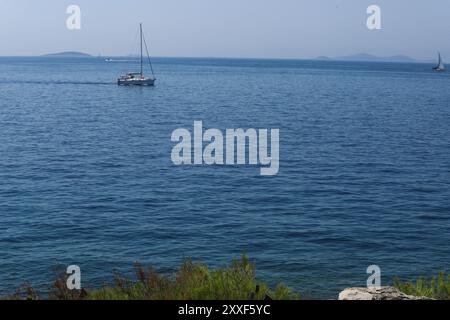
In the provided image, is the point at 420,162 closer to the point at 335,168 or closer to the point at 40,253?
the point at 335,168

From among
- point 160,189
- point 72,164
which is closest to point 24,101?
point 72,164

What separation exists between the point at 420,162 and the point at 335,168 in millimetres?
→ 8709

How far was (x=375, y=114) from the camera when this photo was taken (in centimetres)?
8912

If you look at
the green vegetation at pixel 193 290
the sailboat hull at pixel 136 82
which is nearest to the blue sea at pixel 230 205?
the green vegetation at pixel 193 290

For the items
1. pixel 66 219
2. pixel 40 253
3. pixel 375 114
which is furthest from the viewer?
pixel 375 114

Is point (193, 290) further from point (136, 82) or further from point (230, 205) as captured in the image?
point (136, 82)

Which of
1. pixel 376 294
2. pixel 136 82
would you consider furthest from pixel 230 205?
pixel 136 82

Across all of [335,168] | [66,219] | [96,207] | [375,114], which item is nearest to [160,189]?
[96,207]

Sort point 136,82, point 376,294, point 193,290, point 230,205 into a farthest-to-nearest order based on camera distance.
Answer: point 136,82
point 230,205
point 376,294
point 193,290

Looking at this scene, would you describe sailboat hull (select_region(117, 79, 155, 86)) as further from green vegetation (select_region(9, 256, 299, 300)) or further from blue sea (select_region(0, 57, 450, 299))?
green vegetation (select_region(9, 256, 299, 300))

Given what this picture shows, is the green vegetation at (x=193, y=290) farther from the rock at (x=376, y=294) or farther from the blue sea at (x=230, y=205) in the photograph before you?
the blue sea at (x=230, y=205)

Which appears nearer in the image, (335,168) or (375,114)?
(335,168)

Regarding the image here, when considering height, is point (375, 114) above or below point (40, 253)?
above

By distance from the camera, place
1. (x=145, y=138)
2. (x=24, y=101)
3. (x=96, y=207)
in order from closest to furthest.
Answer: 1. (x=96, y=207)
2. (x=145, y=138)
3. (x=24, y=101)
